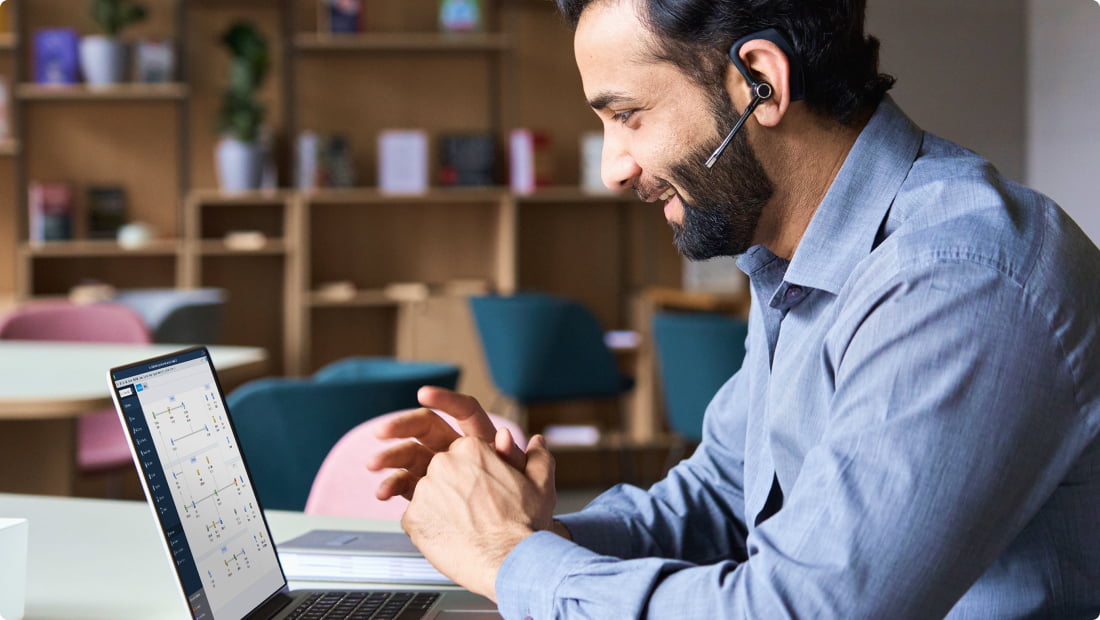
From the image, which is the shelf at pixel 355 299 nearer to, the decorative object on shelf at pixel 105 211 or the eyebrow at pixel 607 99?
the decorative object on shelf at pixel 105 211

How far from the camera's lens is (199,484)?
1083mm

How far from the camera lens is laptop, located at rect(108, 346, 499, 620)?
1.02m

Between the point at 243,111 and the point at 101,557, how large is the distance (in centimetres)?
441

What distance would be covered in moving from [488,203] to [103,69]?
1.97m

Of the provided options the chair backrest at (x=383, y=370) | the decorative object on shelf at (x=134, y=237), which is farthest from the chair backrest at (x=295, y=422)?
the decorative object on shelf at (x=134, y=237)

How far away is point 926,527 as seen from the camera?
0.86 meters

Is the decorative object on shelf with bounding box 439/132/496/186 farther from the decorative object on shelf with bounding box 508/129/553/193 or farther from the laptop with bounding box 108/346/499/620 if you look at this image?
the laptop with bounding box 108/346/499/620

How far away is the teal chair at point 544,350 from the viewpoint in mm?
4914

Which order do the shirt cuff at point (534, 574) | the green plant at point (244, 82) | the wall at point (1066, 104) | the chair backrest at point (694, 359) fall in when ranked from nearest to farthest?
1. the shirt cuff at point (534, 574)
2. the wall at point (1066, 104)
3. the chair backrest at point (694, 359)
4. the green plant at point (244, 82)

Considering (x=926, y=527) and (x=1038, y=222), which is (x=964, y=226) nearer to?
(x=1038, y=222)

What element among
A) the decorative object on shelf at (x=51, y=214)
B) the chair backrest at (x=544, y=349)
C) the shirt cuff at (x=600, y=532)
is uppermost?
the decorative object on shelf at (x=51, y=214)

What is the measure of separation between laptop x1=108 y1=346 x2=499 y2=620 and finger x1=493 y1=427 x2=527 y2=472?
0.16 m

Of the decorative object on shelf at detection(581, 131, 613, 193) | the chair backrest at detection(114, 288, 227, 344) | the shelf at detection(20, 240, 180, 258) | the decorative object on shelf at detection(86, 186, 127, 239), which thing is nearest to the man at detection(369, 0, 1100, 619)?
the chair backrest at detection(114, 288, 227, 344)

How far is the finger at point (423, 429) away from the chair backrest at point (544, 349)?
3.56 m
